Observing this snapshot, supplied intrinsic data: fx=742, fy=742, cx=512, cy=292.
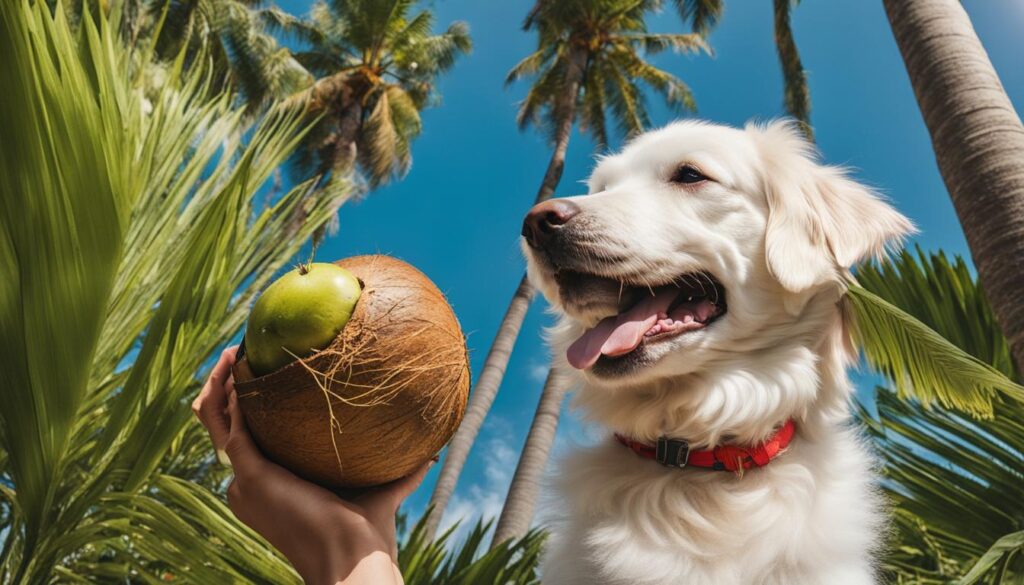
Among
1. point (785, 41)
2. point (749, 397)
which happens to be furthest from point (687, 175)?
point (785, 41)

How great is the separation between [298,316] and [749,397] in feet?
3.98

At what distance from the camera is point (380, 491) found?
5.01ft

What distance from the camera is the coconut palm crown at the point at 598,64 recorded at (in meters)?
18.1

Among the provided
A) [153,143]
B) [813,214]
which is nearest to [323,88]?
[153,143]

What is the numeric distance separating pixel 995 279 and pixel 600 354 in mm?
1805

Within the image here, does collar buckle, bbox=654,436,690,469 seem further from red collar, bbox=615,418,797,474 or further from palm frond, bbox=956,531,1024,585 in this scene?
palm frond, bbox=956,531,1024,585

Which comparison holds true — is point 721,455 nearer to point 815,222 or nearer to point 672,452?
point 672,452

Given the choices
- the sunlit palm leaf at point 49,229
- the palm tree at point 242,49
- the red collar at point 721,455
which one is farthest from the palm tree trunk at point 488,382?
the palm tree at point 242,49

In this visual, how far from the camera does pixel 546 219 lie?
2.07 meters

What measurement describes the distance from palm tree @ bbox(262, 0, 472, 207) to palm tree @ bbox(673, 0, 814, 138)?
7752 mm

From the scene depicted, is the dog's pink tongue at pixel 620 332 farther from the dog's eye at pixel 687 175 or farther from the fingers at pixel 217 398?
the fingers at pixel 217 398

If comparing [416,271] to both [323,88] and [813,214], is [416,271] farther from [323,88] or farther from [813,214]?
[323,88]

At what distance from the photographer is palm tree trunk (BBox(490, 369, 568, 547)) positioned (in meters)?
9.22

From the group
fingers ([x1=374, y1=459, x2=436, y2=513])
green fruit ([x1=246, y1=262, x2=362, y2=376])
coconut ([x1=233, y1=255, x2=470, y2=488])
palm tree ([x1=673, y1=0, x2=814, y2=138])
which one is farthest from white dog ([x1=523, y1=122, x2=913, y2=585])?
palm tree ([x1=673, y1=0, x2=814, y2=138])
